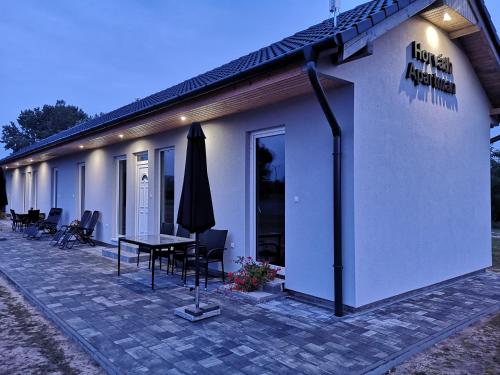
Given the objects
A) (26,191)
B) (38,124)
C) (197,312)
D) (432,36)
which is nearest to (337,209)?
(197,312)

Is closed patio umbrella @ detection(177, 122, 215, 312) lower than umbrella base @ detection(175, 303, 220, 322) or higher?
higher

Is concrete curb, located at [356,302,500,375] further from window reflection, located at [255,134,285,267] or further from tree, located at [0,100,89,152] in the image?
tree, located at [0,100,89,152]

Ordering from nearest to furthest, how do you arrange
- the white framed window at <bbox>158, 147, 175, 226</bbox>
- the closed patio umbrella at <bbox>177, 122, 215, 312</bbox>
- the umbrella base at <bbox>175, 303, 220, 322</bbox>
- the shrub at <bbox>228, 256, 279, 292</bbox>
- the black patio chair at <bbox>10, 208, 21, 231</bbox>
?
the umbrella base at <bbox>175, 303, 220, 322</bbox> < the closed patio umbrella at <bbox>177, 122, 215, 312</bbox> < the shrub at <bbox>228, 256, 279, 292</bbox> < the white framed window at <bbox>158, 147, 175, 226</bbox> < the black patio chair at <bbox>10, 208, 21, 231</bbox>

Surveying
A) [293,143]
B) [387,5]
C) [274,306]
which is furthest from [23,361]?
[387,5]

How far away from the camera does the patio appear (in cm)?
354

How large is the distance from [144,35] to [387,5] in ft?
209

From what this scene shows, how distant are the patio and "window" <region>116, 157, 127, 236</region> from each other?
417 centimetres

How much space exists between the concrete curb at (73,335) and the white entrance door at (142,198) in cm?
390

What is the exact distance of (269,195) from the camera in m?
6.62

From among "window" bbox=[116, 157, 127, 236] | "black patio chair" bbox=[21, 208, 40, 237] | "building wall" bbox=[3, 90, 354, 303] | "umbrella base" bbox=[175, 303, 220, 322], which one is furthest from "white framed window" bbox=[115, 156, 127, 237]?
"umbrella base" bbox=[175, 303, 220, 322]

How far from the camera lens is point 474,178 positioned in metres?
7.89

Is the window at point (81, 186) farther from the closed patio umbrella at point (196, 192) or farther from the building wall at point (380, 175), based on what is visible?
the closed patio umbrella at point (196, 192)

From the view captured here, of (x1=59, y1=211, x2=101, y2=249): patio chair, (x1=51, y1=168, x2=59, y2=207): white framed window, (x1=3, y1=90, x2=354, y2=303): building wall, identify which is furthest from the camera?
(x1=51, y1=168, x2=59, y2=207): white framed window

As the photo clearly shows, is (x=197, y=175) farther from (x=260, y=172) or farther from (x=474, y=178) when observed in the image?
(x=474, y=178)
